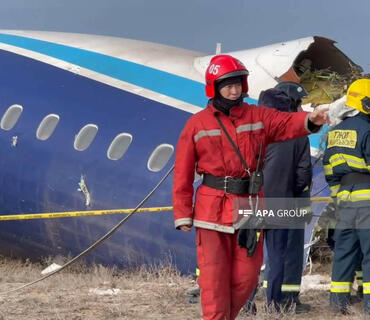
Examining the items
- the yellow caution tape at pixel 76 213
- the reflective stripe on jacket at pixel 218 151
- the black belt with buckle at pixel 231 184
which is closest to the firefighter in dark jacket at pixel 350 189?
the yellow caution tape at pixel 76 213

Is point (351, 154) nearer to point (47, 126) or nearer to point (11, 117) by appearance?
point (47, 126)

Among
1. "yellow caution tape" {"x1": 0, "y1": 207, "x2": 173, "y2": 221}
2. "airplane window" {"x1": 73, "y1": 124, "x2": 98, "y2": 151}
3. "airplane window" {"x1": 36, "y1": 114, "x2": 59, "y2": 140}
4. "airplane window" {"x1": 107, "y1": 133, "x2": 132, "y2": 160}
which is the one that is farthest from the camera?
"airplane window" {"x1": 36, "y1": 114, "x2": 59, "y2": 140}

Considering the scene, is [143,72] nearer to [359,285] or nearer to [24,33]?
[24,33]

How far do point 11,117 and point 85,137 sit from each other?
1370 mm

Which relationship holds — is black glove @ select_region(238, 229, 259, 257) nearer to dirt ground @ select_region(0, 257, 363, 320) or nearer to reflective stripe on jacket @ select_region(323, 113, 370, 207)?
dirt ground @ select_region(0, 257, 363, 320)

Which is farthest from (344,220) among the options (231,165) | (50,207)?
(50,207)

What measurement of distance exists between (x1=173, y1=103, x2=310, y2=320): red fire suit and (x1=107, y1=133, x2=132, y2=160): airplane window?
4.13 m

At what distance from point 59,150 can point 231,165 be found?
16.5 feet

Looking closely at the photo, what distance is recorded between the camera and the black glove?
523 cm

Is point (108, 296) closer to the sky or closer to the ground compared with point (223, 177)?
closer to the ground

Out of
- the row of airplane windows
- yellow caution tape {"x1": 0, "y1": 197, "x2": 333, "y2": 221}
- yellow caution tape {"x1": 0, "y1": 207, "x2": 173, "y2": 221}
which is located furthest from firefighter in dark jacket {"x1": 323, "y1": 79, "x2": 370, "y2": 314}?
the row of airplane windows

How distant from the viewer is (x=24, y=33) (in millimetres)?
12180

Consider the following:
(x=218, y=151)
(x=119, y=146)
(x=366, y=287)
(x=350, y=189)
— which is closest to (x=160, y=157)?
(x=119, y=146)

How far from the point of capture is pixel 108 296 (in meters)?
8.13
